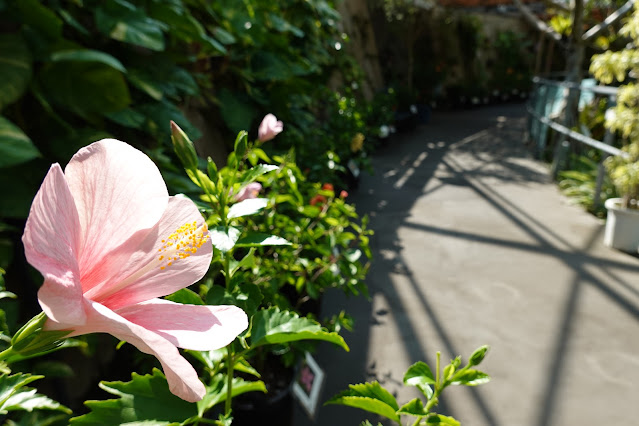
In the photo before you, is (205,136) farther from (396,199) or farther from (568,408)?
(396,199)

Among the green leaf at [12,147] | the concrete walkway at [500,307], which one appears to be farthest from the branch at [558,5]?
the green leaf at [12,147]

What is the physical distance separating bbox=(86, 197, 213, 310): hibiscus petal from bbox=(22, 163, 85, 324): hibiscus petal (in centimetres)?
6

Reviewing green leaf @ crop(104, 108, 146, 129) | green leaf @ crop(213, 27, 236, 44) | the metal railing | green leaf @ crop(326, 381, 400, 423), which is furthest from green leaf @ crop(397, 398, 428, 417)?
the metal railing

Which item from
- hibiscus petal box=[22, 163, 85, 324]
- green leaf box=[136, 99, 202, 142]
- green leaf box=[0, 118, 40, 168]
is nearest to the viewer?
hibiscus petal box=[22, 163, 85, 324]

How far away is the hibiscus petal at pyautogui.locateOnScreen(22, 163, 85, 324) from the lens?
0.27 metres

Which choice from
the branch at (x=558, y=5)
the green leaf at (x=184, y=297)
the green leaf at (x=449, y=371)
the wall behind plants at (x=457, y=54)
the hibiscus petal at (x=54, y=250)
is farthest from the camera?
the wall behind plants at (x=457, y=54)

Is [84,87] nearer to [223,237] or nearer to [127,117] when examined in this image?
[127,117]

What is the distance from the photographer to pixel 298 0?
3.59 metres

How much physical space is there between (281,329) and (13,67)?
1.16m

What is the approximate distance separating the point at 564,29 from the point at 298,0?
5.66 m

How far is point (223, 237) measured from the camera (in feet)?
1.75

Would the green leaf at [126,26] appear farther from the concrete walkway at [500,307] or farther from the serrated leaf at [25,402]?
the concrete walkway at [500,307]

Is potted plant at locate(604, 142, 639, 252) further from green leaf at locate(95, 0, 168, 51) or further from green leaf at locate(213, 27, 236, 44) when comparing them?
green leaf at locate(95, 0, 168, 51)

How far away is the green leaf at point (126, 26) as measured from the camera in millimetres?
1522
